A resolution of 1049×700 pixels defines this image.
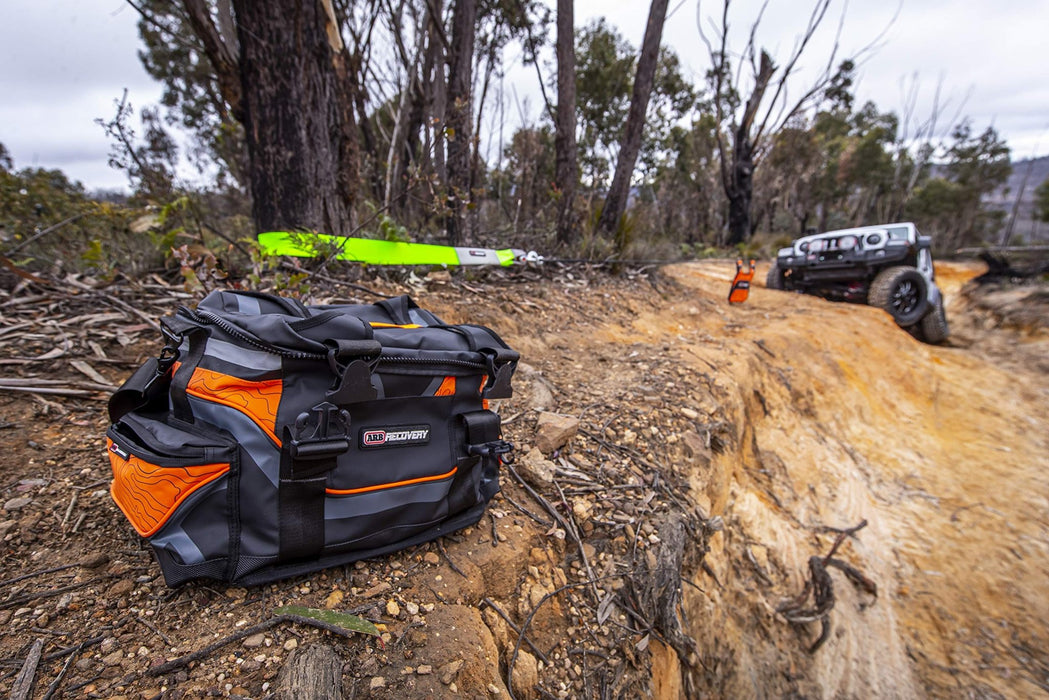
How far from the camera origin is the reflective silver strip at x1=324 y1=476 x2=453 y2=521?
121 cm

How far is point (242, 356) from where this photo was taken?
1.14 metres

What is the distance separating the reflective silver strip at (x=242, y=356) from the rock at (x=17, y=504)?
84 cm

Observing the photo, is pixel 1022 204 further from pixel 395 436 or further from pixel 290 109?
pixel 395 436

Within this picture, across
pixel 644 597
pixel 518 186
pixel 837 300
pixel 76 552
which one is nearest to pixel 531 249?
pixel 518 186

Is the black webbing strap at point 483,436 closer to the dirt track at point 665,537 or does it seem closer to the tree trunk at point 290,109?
the dirt track at point 665,537

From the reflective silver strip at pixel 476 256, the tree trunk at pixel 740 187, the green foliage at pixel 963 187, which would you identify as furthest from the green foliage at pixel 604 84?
the green foliage at pixel 963 187

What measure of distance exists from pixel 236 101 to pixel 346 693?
3.74 meters

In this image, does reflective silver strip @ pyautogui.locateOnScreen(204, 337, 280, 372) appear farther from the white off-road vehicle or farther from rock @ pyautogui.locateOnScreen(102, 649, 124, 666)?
the white off-road vehicle

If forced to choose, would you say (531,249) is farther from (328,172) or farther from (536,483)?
(536,483)

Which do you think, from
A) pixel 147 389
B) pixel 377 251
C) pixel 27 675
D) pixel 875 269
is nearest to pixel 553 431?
pixel 147 389

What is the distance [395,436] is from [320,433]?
22 centimetres

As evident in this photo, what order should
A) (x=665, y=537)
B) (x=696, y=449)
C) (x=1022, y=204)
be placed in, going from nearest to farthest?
(x=665, y=537), (x=696, y=449), (x=1022, y=204)

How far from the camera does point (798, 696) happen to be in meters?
2.25

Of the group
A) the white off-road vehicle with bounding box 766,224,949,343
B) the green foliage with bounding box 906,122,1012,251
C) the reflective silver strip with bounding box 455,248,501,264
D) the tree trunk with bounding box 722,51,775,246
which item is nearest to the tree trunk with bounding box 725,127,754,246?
the tree trunk with bounding box 722,51,775,246
